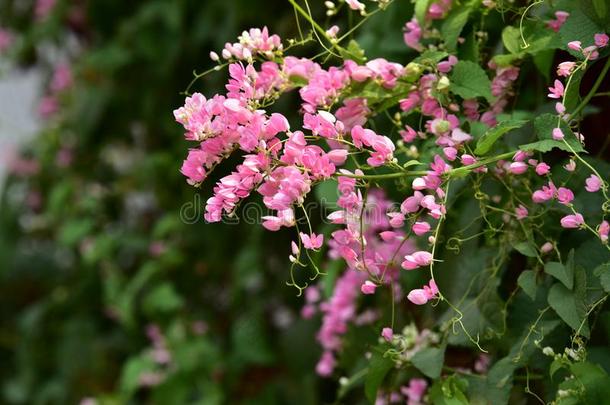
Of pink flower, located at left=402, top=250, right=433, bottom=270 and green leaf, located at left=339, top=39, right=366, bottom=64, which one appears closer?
pink flower, located at left=402, top=250, right=433, bottom=270

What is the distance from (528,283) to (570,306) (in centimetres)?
6

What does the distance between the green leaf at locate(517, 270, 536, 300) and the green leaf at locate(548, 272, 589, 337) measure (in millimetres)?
23

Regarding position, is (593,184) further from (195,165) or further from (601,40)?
(195,165)

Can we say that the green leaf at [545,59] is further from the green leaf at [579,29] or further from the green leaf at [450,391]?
the green leaf at [450,391]

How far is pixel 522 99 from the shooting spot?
1103mm

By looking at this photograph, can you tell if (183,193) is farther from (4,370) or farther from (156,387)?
(4,370)

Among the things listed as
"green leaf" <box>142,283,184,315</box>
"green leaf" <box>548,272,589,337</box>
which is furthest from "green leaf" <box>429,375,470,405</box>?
"green leaf" <box>142,283,184,315</box>

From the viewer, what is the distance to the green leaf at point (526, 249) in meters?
0.86

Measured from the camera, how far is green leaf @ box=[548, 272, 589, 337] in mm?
779

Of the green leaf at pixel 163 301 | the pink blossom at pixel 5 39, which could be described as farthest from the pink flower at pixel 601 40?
the pink blossom at pixel 5 39

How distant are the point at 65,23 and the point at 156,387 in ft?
3.26

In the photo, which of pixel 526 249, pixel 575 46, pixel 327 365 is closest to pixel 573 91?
pixel 575 46

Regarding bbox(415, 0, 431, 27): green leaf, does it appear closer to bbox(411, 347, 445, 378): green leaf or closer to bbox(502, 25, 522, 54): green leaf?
bbox(502, 25, 522, 54): green leaf

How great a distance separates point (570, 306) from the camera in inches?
31.2
